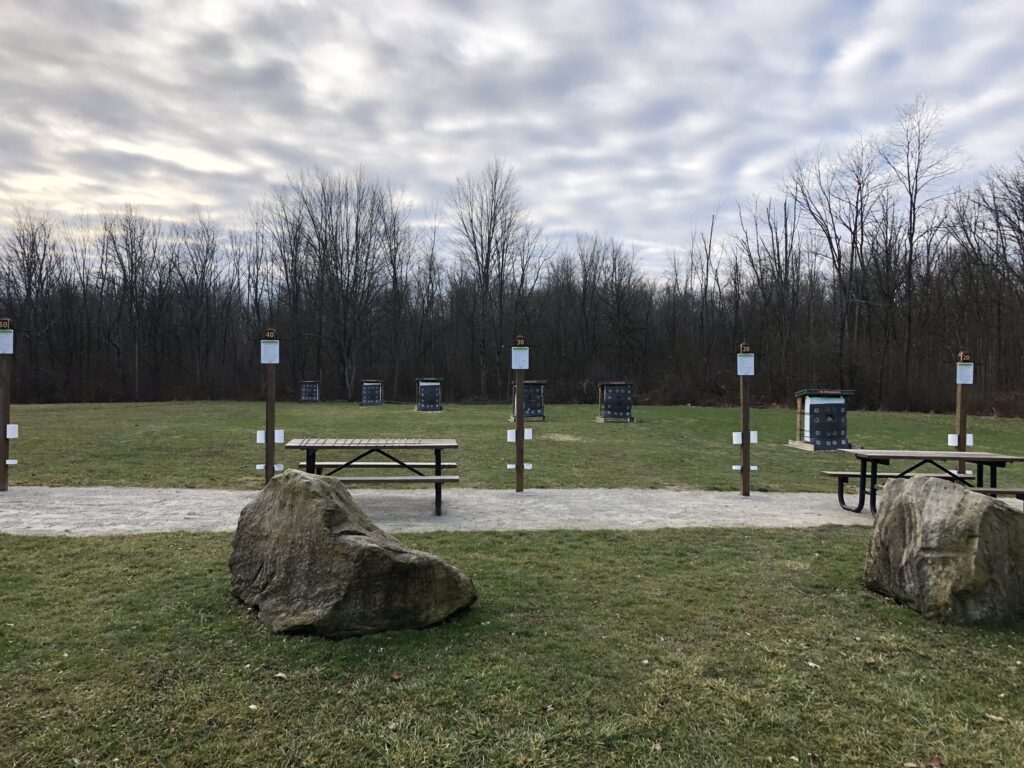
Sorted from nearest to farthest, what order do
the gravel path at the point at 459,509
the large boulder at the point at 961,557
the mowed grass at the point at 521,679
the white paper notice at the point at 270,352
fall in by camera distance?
the mowed grass at the point at 521,679 < the large boulder at the point at 961,557 < the gravel path at the point at 459,509 < the white paper notice at the point at 270,352

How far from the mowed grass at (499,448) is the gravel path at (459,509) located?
753 mm

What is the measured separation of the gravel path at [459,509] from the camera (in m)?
6.06

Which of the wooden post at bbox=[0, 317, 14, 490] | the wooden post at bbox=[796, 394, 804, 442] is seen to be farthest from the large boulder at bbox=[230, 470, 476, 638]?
the wooden post at bbox=[796, 394, 804, 442]

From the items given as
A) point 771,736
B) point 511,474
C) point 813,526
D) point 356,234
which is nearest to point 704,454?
point 511,474

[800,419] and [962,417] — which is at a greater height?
[962,417]

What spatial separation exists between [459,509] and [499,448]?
20.5ft

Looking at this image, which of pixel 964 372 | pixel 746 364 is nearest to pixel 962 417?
pixel 964 372

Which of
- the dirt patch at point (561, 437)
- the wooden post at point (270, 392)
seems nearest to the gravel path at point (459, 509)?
the wooden post at point (270, 392)

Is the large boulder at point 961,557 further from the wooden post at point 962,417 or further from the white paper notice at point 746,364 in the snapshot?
the wooden post at point 962,417

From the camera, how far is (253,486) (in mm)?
8312

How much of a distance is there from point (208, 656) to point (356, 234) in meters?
39.9

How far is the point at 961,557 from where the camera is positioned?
3654 mm

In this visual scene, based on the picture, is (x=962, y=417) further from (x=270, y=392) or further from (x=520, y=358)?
(x=270, y=392)

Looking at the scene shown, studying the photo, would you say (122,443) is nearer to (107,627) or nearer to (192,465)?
(192,465)
